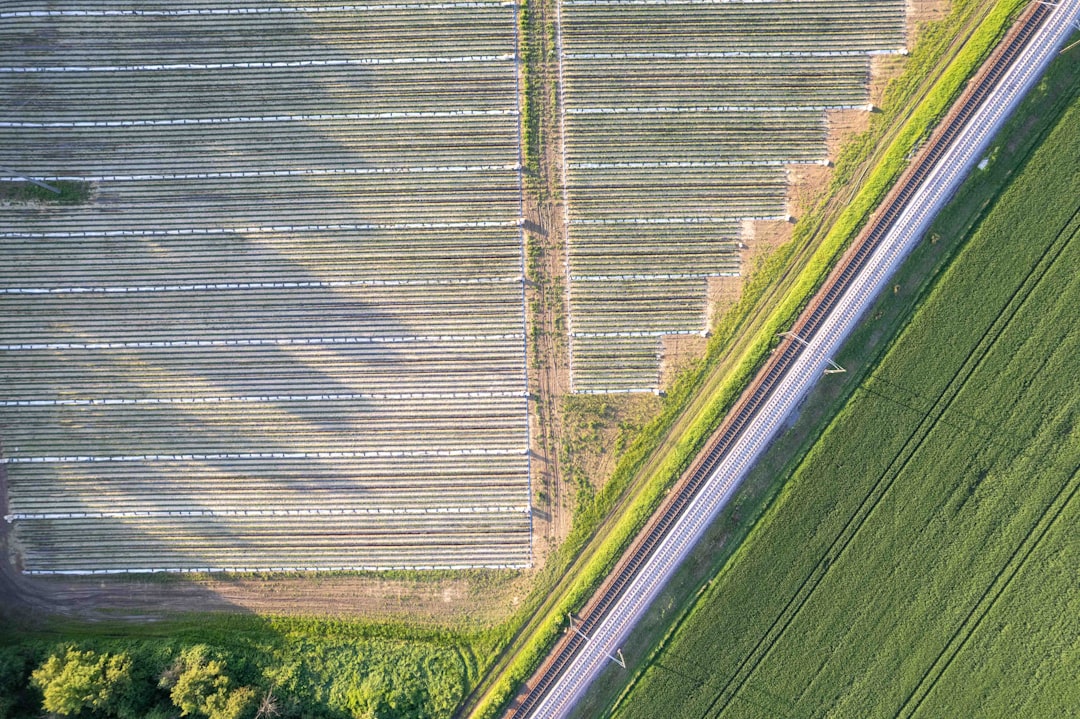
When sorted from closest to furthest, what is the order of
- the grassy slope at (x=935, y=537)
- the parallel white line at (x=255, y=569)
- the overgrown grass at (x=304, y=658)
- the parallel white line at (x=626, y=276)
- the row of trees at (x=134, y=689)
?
1. the row of trees at (x=134, y=689)
2. the overgrown grass at (x=304, y=658)
3. the grassy slope at (x=935, y=537)
4. the parallel white line at (x=255, y=569)
5. the parallel white line at (x=626, y=276)

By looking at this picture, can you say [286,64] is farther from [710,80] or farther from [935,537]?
[935,537]

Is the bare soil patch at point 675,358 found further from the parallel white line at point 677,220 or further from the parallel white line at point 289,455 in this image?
the parallel white line at point 289,455

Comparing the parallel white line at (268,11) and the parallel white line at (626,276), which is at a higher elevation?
the parallel white line at (268,11)

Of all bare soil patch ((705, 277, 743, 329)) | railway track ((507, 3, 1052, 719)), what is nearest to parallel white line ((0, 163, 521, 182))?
bare soil patch ((705, 277, 743, 329))

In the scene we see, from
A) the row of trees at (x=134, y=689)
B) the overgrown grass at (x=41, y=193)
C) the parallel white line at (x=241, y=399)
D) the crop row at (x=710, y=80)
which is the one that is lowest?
the row of trees at (x=134, y=689)

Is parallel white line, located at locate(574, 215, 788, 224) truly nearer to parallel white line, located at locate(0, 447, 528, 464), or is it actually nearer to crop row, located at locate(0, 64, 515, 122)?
crop row, located at locate(0, 64, 515, 122)

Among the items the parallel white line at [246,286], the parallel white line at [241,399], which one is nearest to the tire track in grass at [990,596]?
the parallel white line at [241,399]

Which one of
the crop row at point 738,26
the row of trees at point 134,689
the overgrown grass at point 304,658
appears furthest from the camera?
the crop row at point 738,26

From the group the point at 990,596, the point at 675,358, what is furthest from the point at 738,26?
the point at 990,596
